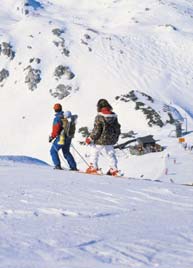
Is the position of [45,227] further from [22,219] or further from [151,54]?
[151,54]

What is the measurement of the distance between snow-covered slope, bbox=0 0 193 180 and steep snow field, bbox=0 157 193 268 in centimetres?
6515

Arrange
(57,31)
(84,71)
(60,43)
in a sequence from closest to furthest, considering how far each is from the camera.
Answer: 1. (84,71)
2. (60,43)
3. (57,31)

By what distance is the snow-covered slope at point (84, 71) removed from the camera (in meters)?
86.3

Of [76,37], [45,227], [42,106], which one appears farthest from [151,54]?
[45,227]

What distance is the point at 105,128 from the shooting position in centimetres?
1160

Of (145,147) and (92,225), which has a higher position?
(145,147)

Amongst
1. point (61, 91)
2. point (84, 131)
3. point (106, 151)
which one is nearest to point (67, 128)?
point (106, 151)

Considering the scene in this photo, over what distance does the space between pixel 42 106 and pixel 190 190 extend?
8683cm

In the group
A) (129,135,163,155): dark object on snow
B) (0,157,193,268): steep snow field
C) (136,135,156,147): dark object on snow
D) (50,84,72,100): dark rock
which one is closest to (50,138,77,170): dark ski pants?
(0,157,193,268): steep snow field

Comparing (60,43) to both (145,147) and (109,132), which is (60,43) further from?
(109,132)

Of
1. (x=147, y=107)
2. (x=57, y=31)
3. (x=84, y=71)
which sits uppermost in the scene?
(x=57, y=31)

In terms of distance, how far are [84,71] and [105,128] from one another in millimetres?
89512

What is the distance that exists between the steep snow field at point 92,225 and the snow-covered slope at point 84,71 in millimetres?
65147

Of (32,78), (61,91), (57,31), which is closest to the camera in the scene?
(61,91)
